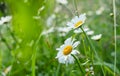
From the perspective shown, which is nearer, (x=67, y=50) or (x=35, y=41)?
(x=67, y=50)

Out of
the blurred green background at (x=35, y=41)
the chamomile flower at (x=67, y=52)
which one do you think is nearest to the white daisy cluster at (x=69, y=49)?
the chamomile flower at (x=67, y=52)

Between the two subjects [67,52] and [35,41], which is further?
[35,41]

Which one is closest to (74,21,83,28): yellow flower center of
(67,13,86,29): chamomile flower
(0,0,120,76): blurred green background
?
(67,13,86,29): chamomile flower

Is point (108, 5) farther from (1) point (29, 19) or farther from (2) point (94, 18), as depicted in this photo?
(1) point (29, 19)

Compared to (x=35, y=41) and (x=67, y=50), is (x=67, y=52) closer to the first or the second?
(x=67, y=50)

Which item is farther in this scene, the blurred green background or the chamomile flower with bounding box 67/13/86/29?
the blurred green background

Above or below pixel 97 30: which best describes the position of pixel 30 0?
above

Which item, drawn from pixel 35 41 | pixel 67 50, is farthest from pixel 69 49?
pixel 35 41

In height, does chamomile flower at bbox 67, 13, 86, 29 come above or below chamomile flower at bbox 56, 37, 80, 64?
above

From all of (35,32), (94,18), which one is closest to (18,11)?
(35,32)

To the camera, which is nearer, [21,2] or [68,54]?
[68,54]

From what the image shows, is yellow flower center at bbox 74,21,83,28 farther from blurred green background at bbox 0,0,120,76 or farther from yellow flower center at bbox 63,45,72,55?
blurred green background at bbox 0,0,120,76
